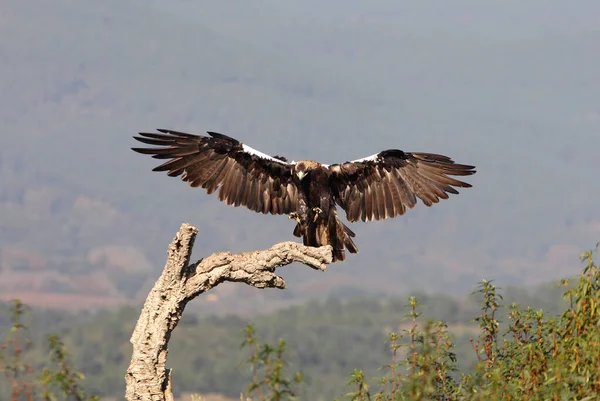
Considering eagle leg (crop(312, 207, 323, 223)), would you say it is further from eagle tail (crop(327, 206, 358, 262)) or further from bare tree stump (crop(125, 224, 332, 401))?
bare tree stump (crop(125, 224, 332, 401))

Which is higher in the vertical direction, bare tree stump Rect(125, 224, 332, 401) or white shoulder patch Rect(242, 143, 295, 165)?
white shoulder patch Rect(242, 143, 295, 165)

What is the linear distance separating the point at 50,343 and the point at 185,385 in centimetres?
8714

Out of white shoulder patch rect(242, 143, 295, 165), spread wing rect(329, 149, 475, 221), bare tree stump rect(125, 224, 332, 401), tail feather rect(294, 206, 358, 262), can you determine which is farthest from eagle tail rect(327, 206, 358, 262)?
bare tree stump rect(125, 224, 332, 401)

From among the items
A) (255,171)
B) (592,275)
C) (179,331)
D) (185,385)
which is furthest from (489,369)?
(179,331)

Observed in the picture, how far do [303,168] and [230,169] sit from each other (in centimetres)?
122

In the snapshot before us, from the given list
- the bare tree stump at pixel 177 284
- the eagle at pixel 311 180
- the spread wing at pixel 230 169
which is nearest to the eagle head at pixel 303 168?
the eagle at pixel 311 180

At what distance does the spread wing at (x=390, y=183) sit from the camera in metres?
16.6

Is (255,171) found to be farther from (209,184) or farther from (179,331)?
(179,331)

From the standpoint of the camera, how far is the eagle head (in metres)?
15.8

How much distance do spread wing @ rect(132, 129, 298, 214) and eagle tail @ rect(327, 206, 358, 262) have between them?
687 mm

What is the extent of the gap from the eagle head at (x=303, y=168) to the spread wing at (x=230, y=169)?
0.25 meters

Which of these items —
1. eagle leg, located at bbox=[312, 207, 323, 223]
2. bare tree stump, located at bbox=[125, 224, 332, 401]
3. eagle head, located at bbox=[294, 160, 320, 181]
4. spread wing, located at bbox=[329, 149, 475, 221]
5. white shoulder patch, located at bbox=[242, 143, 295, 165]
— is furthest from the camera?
spread wing, located at bbox=[329, 149, 475, 221]

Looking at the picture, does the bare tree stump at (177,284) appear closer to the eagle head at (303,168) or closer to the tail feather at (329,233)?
the tail feather at (329,233)

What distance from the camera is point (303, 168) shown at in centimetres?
1591
